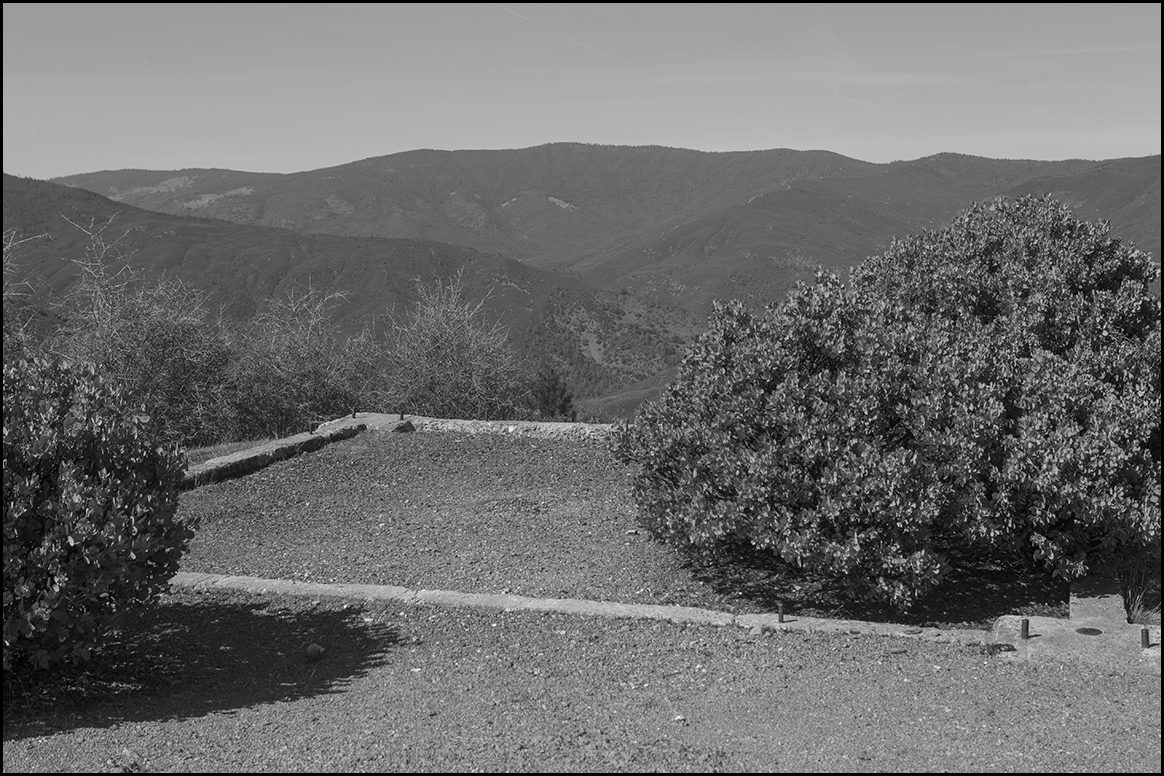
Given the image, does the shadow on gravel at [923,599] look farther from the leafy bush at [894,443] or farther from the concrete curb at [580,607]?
the concrete curb at [580,607]

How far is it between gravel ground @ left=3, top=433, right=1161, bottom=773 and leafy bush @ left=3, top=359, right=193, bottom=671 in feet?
1.41

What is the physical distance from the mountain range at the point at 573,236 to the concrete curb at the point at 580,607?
2.39 m

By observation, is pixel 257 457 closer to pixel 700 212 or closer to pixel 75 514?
pixel 75 514

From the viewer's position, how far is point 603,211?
654ft

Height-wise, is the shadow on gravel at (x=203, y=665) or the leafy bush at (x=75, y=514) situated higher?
the leafy bush at (x=75, y=514)

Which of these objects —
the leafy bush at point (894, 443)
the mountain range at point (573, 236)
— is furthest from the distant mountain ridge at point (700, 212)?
the leafy bush at point (894, 443)

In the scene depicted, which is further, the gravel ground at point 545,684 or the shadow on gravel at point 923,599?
the shadow on gravel at point 923,599

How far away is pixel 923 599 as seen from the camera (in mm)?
6336

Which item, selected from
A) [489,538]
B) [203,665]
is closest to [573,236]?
[489,538]

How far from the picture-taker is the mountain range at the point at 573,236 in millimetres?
62062

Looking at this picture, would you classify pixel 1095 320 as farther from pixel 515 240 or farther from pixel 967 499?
pixel 515 240

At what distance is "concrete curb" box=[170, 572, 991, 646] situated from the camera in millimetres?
5449

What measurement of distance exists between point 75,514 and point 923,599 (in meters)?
4.79

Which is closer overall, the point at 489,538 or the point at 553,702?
the point at 553,702
